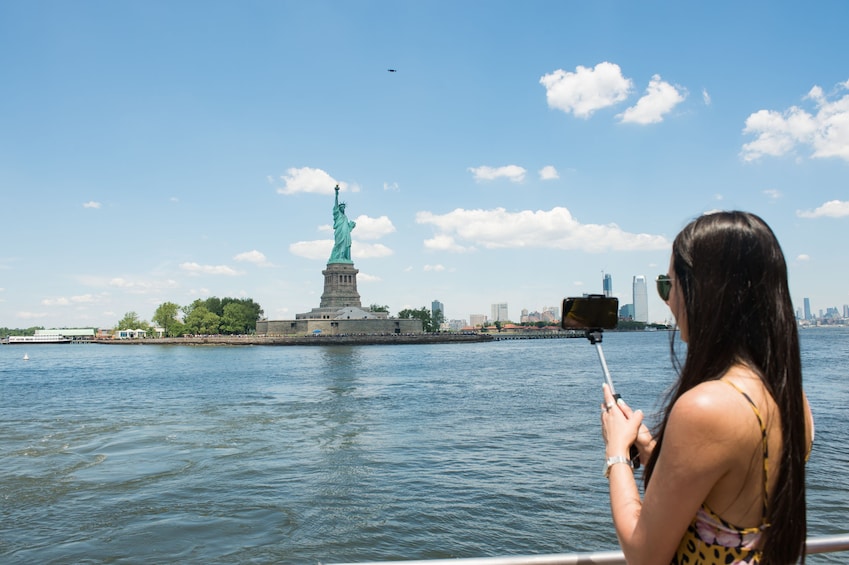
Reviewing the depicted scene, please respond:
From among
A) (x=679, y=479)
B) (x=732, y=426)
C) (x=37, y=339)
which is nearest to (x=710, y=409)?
(x=732, y=426)

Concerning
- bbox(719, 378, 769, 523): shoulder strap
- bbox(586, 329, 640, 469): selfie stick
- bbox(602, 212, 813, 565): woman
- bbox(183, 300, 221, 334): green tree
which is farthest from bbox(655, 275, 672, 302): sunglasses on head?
bbox(183, 300, 221, 334): green tree

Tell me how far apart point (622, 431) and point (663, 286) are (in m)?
0.45

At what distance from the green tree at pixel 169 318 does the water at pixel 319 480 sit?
93.8 metres

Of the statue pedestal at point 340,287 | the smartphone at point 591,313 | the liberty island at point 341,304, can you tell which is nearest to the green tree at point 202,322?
the liberty island at point 341,304

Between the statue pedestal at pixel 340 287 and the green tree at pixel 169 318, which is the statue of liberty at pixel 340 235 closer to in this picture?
the statue pedestal at pixel 340 287

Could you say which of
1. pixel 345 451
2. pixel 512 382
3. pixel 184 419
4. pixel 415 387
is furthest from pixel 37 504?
pixel 512 382

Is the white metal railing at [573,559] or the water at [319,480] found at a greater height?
the white metal railing at [573,559]

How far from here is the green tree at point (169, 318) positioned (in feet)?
370

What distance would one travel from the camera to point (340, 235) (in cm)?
8288

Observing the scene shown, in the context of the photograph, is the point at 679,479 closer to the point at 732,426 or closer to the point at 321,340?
the point at 732,426

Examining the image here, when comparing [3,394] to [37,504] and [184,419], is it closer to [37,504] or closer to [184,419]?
[184,419]

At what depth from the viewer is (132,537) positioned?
851cm

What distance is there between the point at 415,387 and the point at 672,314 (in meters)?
27.8

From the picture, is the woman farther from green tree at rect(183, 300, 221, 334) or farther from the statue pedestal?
green tree at rect(183, 300, 221, 334)
